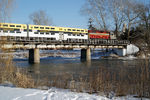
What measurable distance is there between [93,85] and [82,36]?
3725 cm

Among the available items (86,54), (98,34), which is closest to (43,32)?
(86,54)

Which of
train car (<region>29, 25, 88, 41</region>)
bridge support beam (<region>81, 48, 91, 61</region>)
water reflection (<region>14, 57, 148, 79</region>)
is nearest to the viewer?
water reflection (<region>14, 57, 148, 79</region>)

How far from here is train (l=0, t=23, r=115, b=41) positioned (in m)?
33.2

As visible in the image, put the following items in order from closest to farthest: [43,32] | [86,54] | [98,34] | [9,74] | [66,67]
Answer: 1. [9,74]
2. [66,67]
3. [43,32]
4. [86,54]
5. [98,34]

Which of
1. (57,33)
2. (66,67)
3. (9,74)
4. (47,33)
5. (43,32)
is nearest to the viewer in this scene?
(9,74)

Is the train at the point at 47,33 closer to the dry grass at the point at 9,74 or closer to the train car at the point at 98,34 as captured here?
the train car at the point at 98,34

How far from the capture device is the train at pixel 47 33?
3320cm

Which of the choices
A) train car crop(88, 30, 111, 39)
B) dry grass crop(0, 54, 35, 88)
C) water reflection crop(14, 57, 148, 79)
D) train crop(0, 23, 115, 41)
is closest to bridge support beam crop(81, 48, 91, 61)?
train crop(0, 23, 115, 41)

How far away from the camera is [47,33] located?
125 ft

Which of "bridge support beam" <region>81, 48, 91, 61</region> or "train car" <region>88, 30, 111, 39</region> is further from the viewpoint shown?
"train car" <region>88, 30, 111, 39</region>

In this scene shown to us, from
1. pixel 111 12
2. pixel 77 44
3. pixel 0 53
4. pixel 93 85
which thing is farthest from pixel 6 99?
pixel 111 12

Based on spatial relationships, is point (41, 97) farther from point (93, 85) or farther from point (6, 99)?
point (93, 85)

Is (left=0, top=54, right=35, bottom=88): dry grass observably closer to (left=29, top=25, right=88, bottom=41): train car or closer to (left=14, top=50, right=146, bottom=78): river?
(left=14, top=50, right=146, bottom=78): river

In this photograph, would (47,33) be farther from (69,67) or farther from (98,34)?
(98,34)
